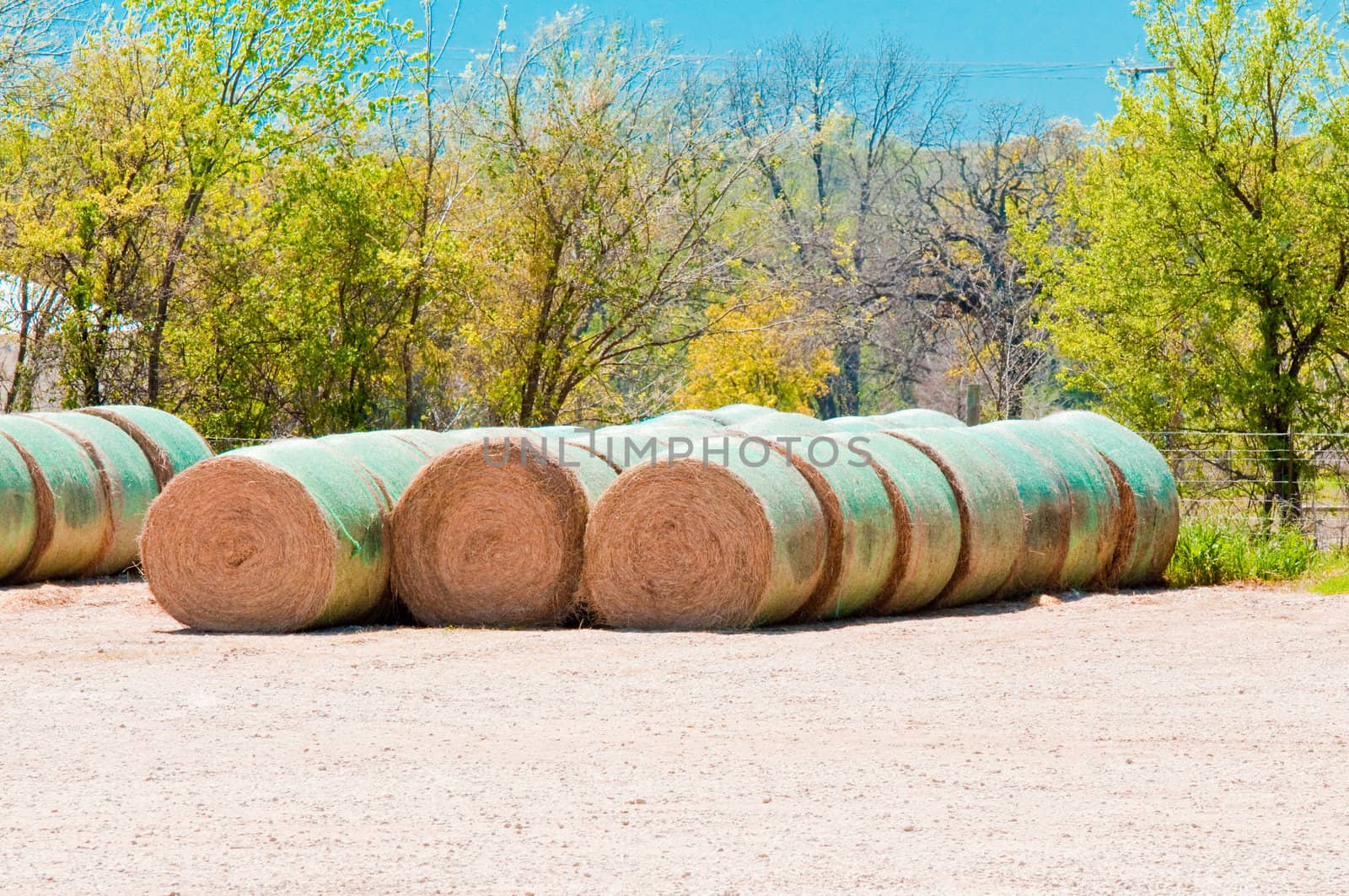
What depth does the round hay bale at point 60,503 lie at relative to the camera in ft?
41.8

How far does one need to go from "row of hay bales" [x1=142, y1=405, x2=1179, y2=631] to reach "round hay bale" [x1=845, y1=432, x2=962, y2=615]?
2cm

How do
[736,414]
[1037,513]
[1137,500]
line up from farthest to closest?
[736,414] → [1137,500] → [1037,513]

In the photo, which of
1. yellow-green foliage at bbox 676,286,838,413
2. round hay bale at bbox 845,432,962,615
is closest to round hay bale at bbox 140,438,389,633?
round hay bale at bbox 845,432,962,615

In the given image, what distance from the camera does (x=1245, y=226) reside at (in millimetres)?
17469

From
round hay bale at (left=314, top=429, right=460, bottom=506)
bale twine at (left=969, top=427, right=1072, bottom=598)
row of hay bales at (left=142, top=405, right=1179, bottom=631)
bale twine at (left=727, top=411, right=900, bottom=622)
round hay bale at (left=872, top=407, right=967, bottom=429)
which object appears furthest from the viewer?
round hay bale at (left=872, top=407, right=967, bottom=429)

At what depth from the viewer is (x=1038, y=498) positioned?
455 inches

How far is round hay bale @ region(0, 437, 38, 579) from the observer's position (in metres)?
12.5

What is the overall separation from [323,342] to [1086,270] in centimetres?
1003

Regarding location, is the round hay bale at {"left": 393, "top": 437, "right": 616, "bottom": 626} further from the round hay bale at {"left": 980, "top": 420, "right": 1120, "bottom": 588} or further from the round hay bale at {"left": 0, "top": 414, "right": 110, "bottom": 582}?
the round hay bale at {"left": 0, "top": 414, "right": 110, "bottom": 582}

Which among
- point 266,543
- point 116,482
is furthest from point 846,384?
→ point 266,543

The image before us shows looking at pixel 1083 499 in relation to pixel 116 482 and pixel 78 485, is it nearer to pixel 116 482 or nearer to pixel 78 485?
pixel 116 482

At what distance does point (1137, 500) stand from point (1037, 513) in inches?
52.3

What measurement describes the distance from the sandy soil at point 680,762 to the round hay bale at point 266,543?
0.40 metres

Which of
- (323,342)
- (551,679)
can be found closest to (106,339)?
(323,342)
